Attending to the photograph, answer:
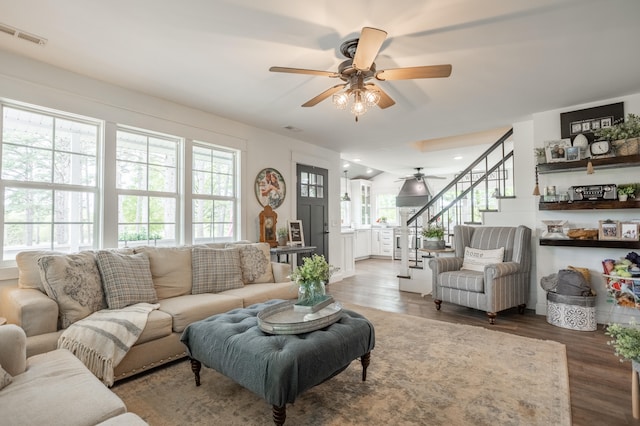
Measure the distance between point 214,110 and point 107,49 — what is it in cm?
145

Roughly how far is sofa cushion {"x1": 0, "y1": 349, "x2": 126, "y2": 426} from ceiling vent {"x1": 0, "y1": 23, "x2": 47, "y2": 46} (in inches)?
90.8

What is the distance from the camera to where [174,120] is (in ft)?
12.1

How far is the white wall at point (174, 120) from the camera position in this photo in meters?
2.68

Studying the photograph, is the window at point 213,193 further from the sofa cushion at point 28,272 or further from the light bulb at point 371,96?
the light bulb at point 371,96

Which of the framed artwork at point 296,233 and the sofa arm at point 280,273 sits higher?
the framed artwork at point 296,233

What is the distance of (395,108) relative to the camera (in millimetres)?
3744

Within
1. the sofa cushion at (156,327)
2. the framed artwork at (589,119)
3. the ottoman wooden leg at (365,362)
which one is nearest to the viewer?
the ottoman wooden leg at (365,362)

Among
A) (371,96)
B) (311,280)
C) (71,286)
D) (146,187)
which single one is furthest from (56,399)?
(146,187)

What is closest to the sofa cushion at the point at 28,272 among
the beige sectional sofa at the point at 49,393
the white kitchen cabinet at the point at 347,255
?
the beige sectional sofa at the point at 49,393

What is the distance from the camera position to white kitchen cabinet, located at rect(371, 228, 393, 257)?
9258 mm

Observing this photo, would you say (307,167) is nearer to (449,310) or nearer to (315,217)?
(315,217)

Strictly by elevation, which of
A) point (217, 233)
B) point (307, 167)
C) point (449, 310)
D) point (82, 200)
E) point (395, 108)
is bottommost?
point (449, 310)

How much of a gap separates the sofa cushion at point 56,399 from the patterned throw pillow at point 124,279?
3.15 feet

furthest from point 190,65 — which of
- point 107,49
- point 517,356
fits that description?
point 517,356
